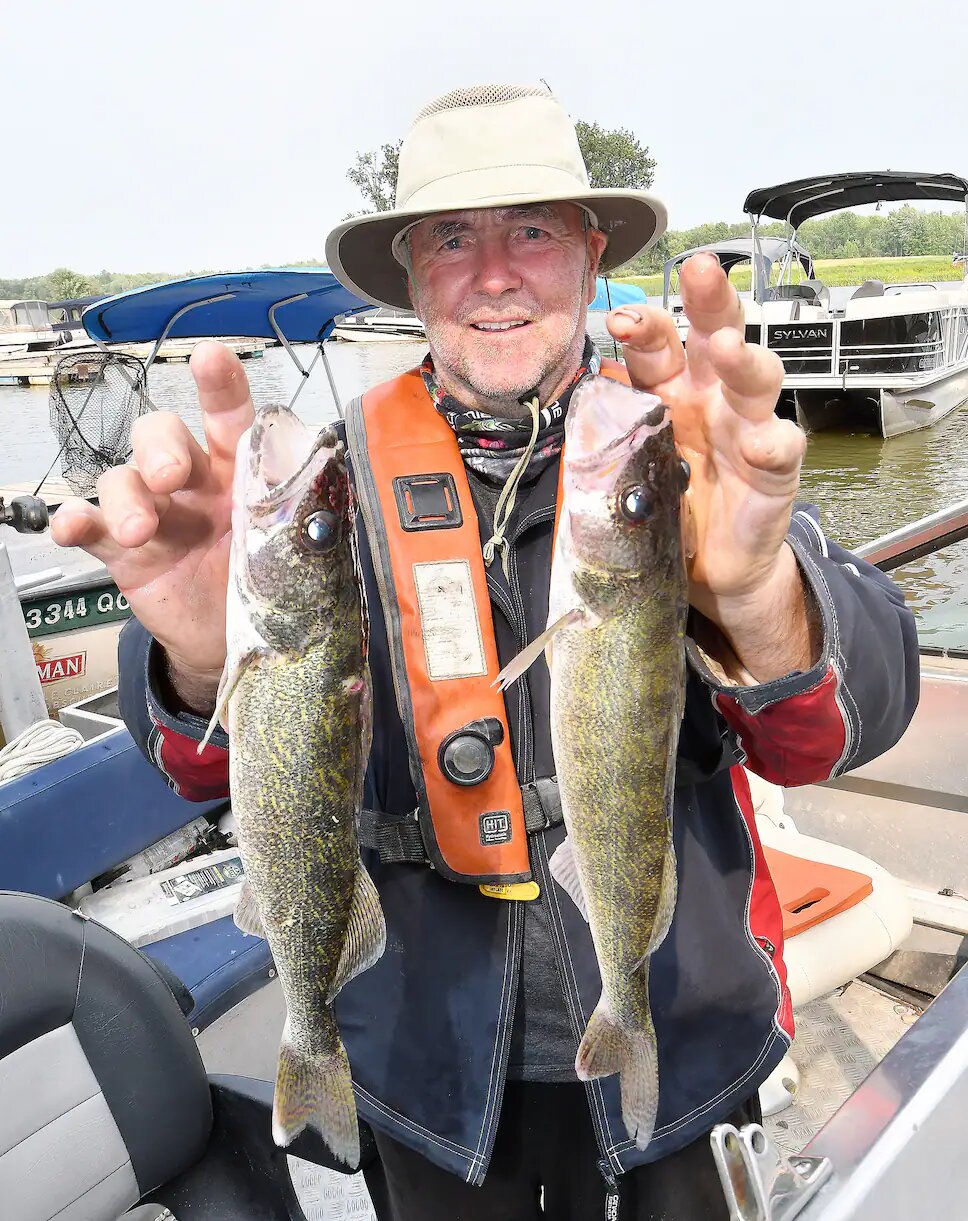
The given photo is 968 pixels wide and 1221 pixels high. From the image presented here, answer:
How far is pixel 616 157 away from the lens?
229ft

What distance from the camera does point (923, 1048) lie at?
5.45 feet

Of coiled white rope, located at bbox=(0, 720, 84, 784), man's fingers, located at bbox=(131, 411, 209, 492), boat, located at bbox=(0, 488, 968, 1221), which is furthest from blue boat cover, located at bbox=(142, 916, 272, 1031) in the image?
man's fingers, located at bbox=(131, 411, 209, 492)

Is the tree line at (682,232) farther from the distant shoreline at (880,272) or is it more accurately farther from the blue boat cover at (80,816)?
the blue boat cover at (80,816)

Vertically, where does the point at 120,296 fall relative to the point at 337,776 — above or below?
above

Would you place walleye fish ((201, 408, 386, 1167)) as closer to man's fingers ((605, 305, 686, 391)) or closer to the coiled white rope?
man's fingers ((605, 305, 686, 391))

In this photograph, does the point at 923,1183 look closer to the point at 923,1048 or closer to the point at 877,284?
the point at 923,1048

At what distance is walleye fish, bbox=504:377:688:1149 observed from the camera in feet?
5.63

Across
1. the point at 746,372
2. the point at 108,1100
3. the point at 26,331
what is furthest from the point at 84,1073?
the point at 26,331

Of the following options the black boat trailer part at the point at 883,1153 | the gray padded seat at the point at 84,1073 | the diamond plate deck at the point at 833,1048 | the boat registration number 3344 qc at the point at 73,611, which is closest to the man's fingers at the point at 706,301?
the black boat trailer part at the point at 883,1153

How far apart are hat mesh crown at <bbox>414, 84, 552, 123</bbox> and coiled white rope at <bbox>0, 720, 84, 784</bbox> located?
363 cm

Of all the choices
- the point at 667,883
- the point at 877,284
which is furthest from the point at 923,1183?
the point at 877,284

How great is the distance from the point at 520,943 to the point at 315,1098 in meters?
0.60

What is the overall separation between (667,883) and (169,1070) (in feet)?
5.32

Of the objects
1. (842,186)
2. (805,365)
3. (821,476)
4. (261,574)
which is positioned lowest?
(821,476)
